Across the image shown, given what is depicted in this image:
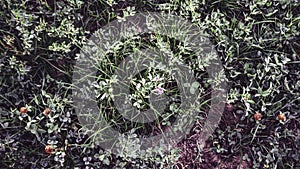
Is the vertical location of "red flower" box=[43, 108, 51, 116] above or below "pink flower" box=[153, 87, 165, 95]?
below

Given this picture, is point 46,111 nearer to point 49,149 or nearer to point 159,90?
point 49,149

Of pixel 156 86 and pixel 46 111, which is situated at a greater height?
pixel 156 86

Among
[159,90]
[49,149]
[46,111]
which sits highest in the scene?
[159,90]

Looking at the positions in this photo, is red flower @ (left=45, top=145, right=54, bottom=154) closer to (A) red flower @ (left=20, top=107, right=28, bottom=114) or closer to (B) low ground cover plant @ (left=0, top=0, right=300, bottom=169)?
(B) low ground cover plant @ (left=0, top=0, right=300, bottom=169)

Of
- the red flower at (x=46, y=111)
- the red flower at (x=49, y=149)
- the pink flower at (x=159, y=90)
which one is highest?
the pink flower at (x=159, y=90)

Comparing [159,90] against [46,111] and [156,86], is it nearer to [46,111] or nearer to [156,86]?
[156,86]

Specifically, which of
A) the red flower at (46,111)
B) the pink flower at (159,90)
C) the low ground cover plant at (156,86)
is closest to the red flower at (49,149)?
the low ground cover plant at (156,86)

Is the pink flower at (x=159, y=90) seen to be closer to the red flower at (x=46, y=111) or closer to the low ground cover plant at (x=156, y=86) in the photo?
the low ground cover plant at (x=156, y=86)

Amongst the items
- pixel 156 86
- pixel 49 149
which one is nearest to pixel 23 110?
pixel 49 149

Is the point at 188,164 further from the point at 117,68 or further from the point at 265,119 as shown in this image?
the point at 117,68

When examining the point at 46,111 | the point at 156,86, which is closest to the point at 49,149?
the point at 46,111

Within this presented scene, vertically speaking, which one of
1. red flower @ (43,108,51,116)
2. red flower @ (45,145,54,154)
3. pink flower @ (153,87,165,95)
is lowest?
red flower @ (45,145,54,154)

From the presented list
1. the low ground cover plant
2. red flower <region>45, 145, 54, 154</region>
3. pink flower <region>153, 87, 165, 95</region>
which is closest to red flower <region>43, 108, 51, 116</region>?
the low ground cover plant
